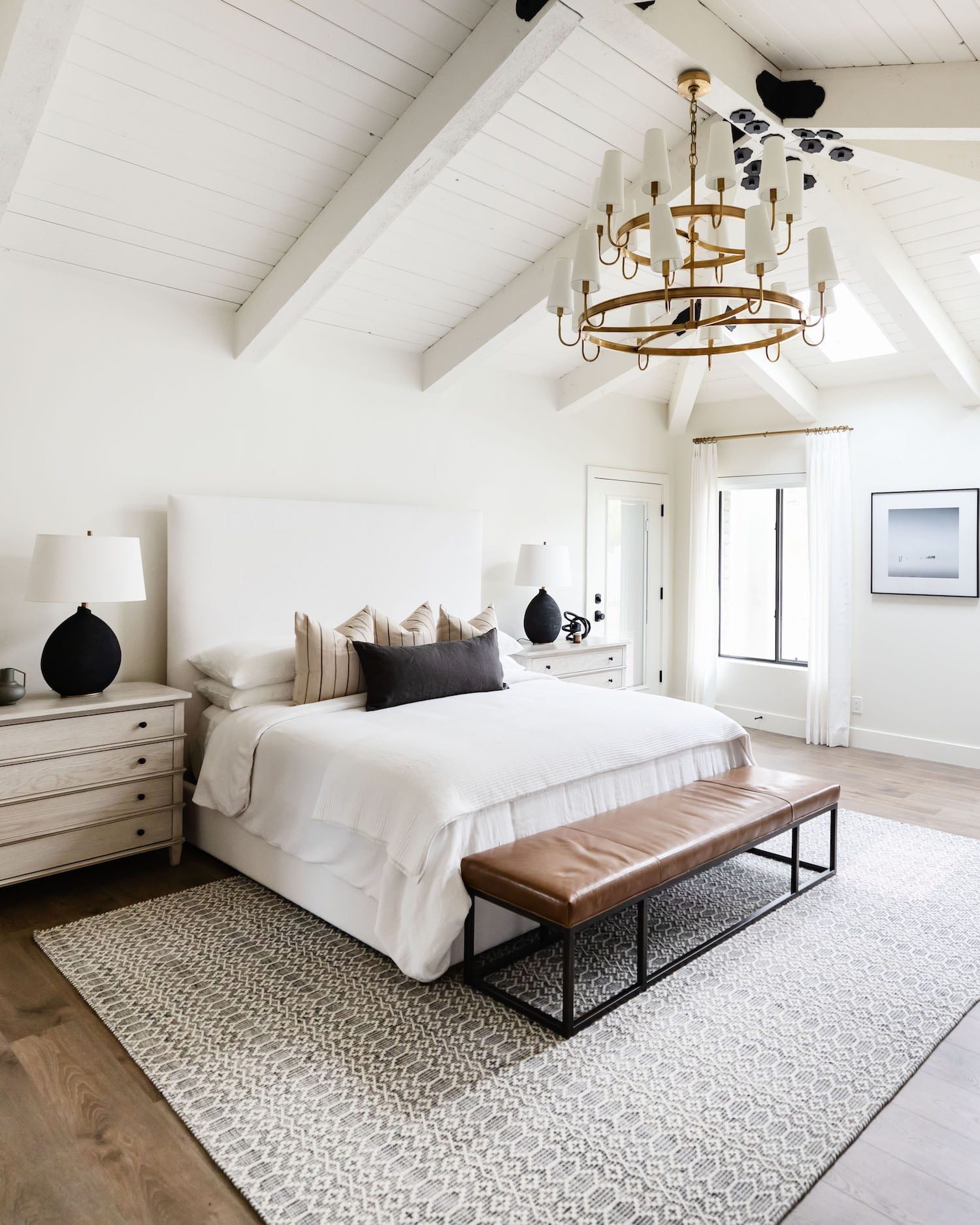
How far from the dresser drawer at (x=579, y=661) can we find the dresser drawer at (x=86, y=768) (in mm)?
2197

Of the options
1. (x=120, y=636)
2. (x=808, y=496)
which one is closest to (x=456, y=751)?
(x=120, y=636)

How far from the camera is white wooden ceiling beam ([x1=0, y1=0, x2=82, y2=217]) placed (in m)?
1.96

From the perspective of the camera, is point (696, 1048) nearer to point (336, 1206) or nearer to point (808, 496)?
point (336, 1206)

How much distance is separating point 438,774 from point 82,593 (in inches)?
62.8

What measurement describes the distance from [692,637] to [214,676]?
3909 millimetres

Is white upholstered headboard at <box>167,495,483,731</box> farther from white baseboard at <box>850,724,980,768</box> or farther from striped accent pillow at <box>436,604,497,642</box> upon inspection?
white baseboard at <box>850,724,980,768</box>

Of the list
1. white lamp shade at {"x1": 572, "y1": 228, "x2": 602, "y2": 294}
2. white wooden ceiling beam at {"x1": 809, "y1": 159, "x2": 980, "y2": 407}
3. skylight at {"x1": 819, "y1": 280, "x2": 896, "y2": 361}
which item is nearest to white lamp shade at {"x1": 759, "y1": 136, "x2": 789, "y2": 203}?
white lamp shade at {"x1": 572, "y1": 228, "x2": 602, "y2": 294}

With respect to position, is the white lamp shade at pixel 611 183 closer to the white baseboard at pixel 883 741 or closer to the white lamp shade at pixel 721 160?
the white lamp shade at pixel 721 160

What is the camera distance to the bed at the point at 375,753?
2406mm

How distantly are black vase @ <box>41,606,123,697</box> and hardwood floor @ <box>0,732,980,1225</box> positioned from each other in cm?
101

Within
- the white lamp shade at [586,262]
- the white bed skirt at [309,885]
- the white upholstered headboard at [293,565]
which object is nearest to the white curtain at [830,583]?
the white upholstered headboard at [293,565]

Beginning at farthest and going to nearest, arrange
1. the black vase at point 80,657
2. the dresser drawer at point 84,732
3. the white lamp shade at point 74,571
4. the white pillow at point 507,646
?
the white pillow at point 507,646 → the black vase at point 80,657 → the white lamp shade at point 74,571 → the dresser drawer at point 84,732

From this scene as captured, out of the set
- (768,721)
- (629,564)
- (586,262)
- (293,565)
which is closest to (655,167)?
(586,262)

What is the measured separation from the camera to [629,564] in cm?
620
